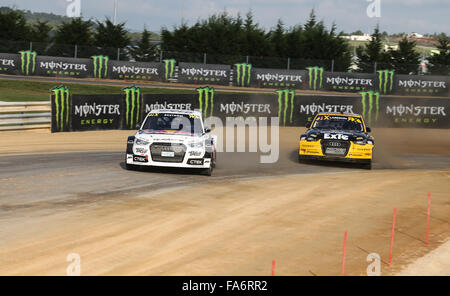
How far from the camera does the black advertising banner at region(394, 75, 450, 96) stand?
4906 cm

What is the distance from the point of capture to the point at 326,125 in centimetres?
1883

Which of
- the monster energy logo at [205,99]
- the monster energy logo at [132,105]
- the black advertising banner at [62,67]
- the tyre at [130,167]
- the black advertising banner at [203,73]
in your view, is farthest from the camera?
the black advertising banner at [203,73]

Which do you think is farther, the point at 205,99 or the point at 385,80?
the point at 385,80

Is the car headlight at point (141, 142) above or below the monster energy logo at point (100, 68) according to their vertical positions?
below

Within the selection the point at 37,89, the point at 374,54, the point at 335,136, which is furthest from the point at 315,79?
the point at 335,136

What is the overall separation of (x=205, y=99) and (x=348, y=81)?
2382 centimetres

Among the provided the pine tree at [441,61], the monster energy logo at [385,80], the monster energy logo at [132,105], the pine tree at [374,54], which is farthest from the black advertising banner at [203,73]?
the monster energy logo at [132,105]

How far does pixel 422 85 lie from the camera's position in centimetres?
4925

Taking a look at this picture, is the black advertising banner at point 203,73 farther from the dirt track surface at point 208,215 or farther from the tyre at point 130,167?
the tyre at point 130,167

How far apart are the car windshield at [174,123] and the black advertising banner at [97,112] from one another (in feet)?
24.9

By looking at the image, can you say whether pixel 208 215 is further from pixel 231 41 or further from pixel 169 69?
pixel 231 41

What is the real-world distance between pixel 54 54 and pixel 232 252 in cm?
4644

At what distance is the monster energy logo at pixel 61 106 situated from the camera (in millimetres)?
22312

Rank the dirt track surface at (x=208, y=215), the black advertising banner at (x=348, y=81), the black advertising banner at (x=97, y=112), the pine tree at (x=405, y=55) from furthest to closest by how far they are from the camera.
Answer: the pine tree at (x=405, y=55), the black advertising banner at (x=348, y=81), the black advertising banner at (x=97, y=112), the dirt track surface at (x=208, y=215)
